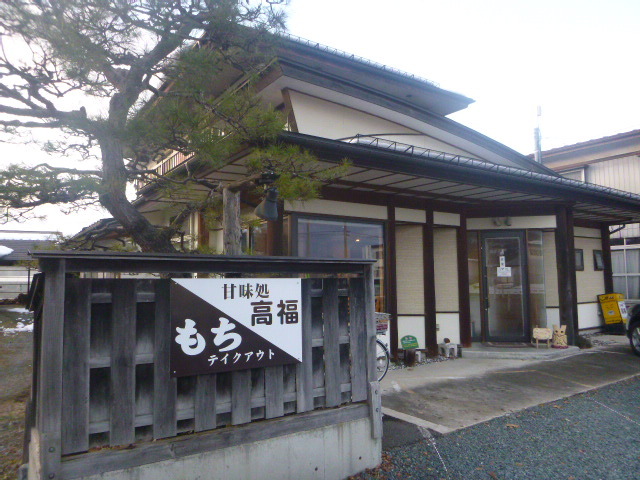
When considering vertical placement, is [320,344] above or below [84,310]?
below

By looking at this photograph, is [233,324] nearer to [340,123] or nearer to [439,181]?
[439,181]

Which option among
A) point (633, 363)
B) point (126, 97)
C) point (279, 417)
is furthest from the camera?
point (633, 363)

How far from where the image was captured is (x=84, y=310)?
2678mm

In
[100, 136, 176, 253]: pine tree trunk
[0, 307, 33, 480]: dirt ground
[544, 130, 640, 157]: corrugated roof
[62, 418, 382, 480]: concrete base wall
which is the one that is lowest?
[0, 307, 33, 480]: dirt ground

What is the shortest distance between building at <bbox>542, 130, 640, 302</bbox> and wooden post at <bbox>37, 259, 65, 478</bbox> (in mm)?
14234

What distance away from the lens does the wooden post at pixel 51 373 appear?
2.47 m

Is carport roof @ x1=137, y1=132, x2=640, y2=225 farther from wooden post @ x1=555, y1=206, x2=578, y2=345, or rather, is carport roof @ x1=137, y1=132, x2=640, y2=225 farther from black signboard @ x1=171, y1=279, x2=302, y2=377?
black signboard @ x1=171, y1=279, x2=302, y2=377

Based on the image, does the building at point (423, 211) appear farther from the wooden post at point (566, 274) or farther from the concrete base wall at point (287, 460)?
the concrete base wall at point (287, 460)

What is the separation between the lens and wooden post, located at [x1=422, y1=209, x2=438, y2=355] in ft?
26.8

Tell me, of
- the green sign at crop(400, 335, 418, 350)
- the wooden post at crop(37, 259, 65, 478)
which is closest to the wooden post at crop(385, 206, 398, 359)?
the green sign at crop(400, 335, 418, 350)

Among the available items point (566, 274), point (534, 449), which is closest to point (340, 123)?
point (566, 274)

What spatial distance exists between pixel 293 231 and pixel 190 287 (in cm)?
366

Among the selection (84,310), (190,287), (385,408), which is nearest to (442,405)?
(385,408)

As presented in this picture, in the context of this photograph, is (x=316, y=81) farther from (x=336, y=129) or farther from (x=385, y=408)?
(x=385, y=408)
